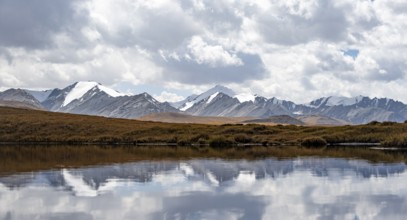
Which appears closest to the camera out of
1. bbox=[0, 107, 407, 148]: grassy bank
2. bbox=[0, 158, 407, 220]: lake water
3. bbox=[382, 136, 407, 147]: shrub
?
bbox=[0, 158, 407, 220]: lake water

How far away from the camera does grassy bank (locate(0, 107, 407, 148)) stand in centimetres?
9656

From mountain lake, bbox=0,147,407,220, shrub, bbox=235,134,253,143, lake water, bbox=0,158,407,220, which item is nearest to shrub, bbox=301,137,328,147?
shrub, bbox=235,134,253,143

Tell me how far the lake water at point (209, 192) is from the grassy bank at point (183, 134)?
44839 mm

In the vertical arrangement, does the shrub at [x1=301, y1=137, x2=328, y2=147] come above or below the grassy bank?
→ below

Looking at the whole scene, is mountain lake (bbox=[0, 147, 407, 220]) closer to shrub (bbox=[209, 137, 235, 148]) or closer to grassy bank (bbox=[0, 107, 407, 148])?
shrub (bbox=[209, 137, 235, 148])

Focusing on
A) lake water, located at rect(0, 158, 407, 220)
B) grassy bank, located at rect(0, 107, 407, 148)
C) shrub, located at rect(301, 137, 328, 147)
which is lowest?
lake water, located at rect(0, 158, 407, 220)

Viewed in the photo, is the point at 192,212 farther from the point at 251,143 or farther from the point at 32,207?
the point at 251,143

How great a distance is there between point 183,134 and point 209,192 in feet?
248

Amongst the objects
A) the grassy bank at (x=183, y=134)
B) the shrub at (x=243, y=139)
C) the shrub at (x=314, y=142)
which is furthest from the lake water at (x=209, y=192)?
the shrub at (x=243, y=139)

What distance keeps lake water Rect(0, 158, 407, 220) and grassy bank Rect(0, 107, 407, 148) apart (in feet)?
147

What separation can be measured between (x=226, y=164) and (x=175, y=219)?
1090 inches

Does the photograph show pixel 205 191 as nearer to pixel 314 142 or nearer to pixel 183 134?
pixel 314 142

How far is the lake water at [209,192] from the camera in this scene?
26.5 m

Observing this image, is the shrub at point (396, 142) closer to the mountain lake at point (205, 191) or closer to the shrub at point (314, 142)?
the shrub at point (314, 142)
